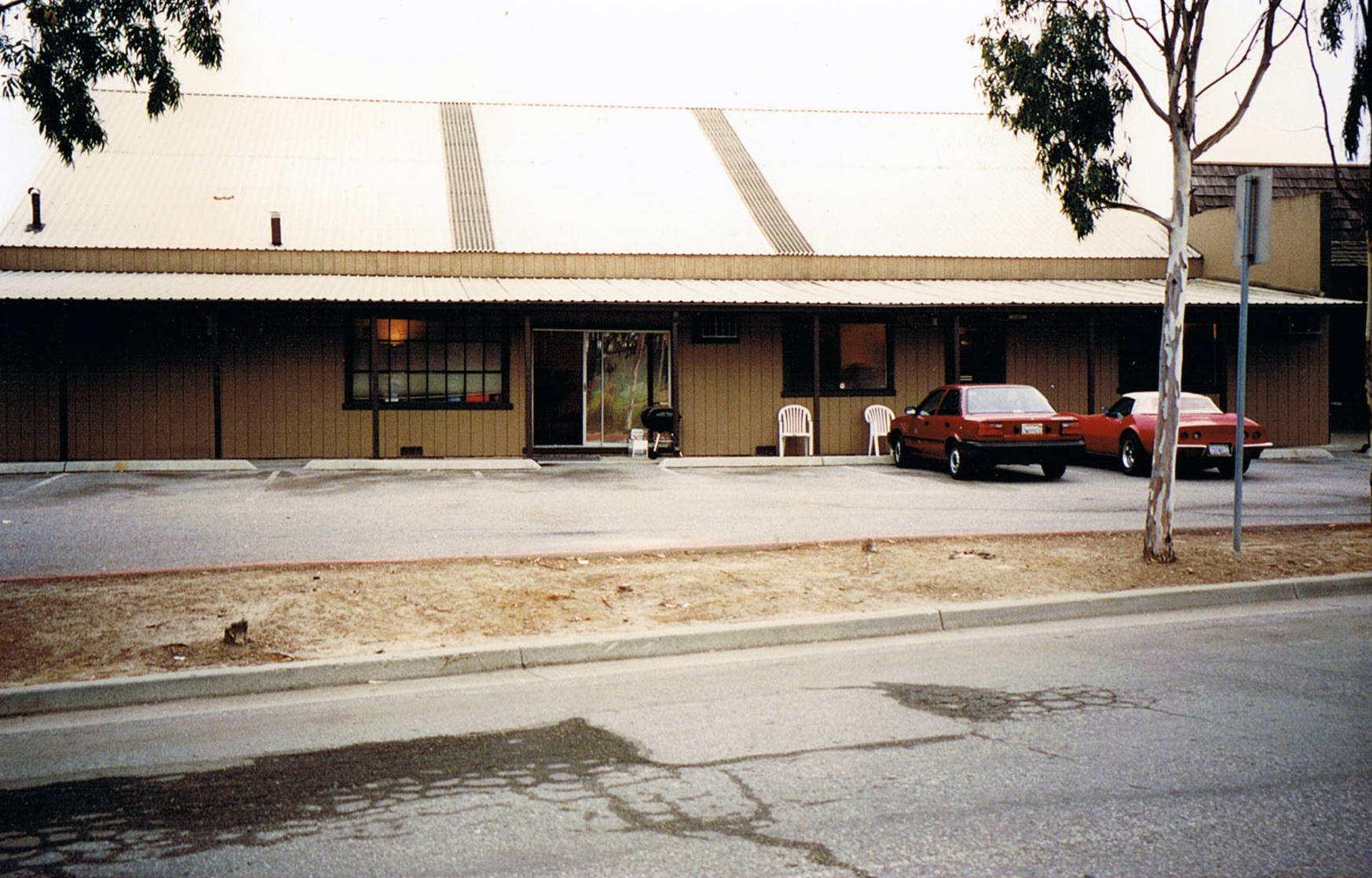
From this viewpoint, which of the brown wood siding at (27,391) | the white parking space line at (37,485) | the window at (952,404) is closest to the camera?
the white parking space line at (37,485)

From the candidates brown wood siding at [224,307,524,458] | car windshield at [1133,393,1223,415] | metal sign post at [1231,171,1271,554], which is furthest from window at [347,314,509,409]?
metal sign post at [1231,171,1271,554]

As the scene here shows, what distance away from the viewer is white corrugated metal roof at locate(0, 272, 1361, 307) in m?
18.5

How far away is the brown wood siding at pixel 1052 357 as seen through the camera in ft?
76.6

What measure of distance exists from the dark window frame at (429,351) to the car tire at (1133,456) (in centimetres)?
1100

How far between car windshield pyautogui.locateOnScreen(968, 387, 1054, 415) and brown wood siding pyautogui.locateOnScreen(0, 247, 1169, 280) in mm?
5682

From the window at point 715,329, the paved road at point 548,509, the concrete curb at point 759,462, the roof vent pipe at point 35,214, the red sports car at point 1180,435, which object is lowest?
the paved road at point 548,509

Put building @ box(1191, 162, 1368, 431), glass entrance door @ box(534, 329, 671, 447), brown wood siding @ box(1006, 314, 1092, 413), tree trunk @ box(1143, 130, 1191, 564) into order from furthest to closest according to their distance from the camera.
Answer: building @ box(1191, 162, 1368, 431), brown wood siding @ box(1006, 314, 1092, 413), glass entrance door @ box(534, 329, 671, 447), tree trunk @ box(1143, 130, 1191, 564)

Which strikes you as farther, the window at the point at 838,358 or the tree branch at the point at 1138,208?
the window at the point at 838,358

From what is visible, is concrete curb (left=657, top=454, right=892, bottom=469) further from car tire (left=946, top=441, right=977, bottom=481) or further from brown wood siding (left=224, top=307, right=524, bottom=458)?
brown wood siding (left=224, top=307, right=524, bottom=458)

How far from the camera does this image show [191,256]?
68.3ft

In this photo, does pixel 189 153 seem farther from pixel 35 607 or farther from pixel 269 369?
pixel 35 607

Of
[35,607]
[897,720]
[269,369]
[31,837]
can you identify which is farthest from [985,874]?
[269,369]

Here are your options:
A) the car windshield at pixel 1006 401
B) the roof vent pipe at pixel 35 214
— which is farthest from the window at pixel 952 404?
the roof vent pipe at pixel 35 214

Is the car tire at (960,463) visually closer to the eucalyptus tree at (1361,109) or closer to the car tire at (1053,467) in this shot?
the car tire at (1053,467)
